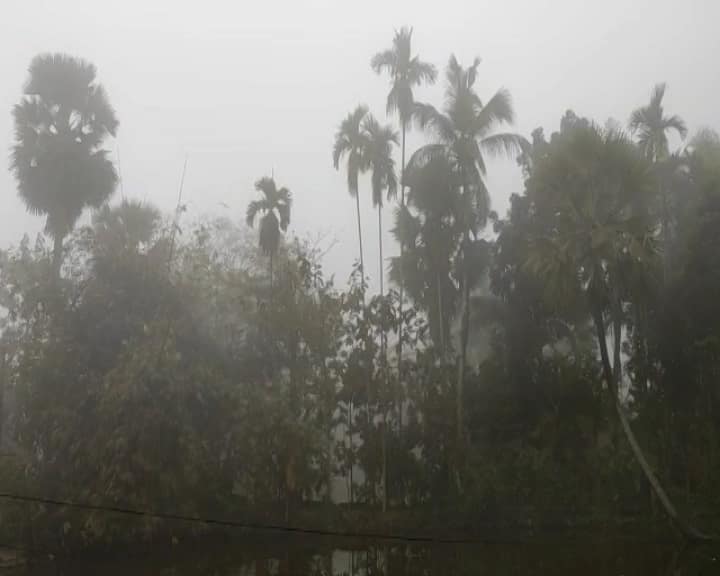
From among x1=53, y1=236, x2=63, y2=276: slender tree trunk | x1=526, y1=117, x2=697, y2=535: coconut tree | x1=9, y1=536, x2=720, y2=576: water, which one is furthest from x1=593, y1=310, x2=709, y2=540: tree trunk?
x1=53, y1=236, x2=63, y2=276: slender tree trunk

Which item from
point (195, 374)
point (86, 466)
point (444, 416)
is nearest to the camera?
point (86, 466)

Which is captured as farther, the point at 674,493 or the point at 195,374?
the point at 674,493

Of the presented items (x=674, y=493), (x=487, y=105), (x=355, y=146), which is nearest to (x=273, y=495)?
(x=355, y=146)

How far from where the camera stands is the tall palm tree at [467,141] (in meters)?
24.5

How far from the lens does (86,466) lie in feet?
59.8

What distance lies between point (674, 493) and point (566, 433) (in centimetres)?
409

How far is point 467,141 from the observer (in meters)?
24.6

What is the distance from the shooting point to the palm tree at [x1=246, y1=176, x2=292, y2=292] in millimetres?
22703

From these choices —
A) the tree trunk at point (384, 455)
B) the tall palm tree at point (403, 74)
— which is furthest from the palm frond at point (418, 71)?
the tree trunk at point (384, 455)

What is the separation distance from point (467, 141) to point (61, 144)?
1355cm

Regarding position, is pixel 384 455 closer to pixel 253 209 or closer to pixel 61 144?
pixel 253 209

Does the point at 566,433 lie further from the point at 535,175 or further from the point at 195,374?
the point at 195,374

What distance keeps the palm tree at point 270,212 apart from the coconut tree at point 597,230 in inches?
317

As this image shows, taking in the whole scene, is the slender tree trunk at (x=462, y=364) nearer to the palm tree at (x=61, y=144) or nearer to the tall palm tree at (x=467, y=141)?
the tall palm tree at (x=467, y=141)
